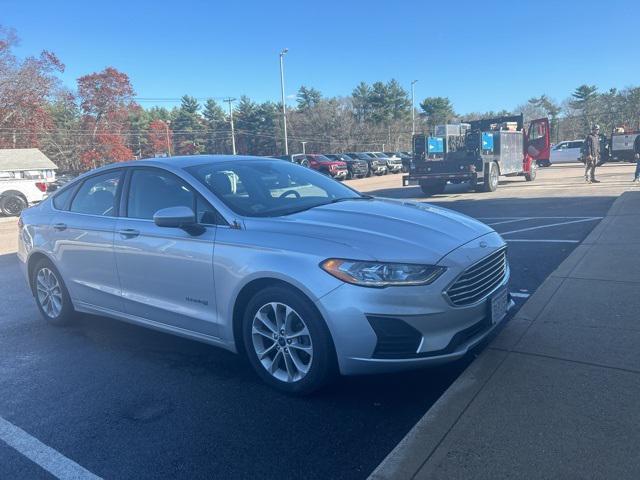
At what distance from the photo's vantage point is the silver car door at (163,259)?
3.92 meters

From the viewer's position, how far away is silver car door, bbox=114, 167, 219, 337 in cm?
392

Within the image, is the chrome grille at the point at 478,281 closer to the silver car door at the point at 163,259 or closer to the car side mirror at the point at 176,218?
the silver car door at the point at 163,259

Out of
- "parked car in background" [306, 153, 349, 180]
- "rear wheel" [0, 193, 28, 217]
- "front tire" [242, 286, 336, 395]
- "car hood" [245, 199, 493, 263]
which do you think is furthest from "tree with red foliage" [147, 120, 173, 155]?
"front tire" [242, 286, 336, 395]

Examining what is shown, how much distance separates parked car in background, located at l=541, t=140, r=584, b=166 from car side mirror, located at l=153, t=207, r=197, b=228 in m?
34.5

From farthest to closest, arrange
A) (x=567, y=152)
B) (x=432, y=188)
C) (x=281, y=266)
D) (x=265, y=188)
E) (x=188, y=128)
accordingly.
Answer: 1. (x=188, y=128)
2. (x=567, y=152)
3. (x=432, y=188)
4. (x=265, y=188)
5. (x=281, y=266)

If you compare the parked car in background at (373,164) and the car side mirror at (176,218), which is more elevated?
the car side mirror at (176,218)

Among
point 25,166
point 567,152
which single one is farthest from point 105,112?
point 567,152

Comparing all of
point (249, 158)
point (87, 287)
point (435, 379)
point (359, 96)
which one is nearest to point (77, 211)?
point (87, 287)

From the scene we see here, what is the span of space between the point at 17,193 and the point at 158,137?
195ft

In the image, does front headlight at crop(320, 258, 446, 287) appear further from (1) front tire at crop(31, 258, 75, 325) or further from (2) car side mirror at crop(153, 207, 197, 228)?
(1) front tire at crop(31, 258, 75, 325)

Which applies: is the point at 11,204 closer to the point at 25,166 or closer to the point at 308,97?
the point at 25,166

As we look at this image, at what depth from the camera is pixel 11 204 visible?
1936 cm

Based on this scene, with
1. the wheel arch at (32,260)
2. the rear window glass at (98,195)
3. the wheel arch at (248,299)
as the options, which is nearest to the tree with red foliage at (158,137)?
the wheel arch at (32,260)

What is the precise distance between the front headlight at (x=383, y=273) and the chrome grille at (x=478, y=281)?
18cm
